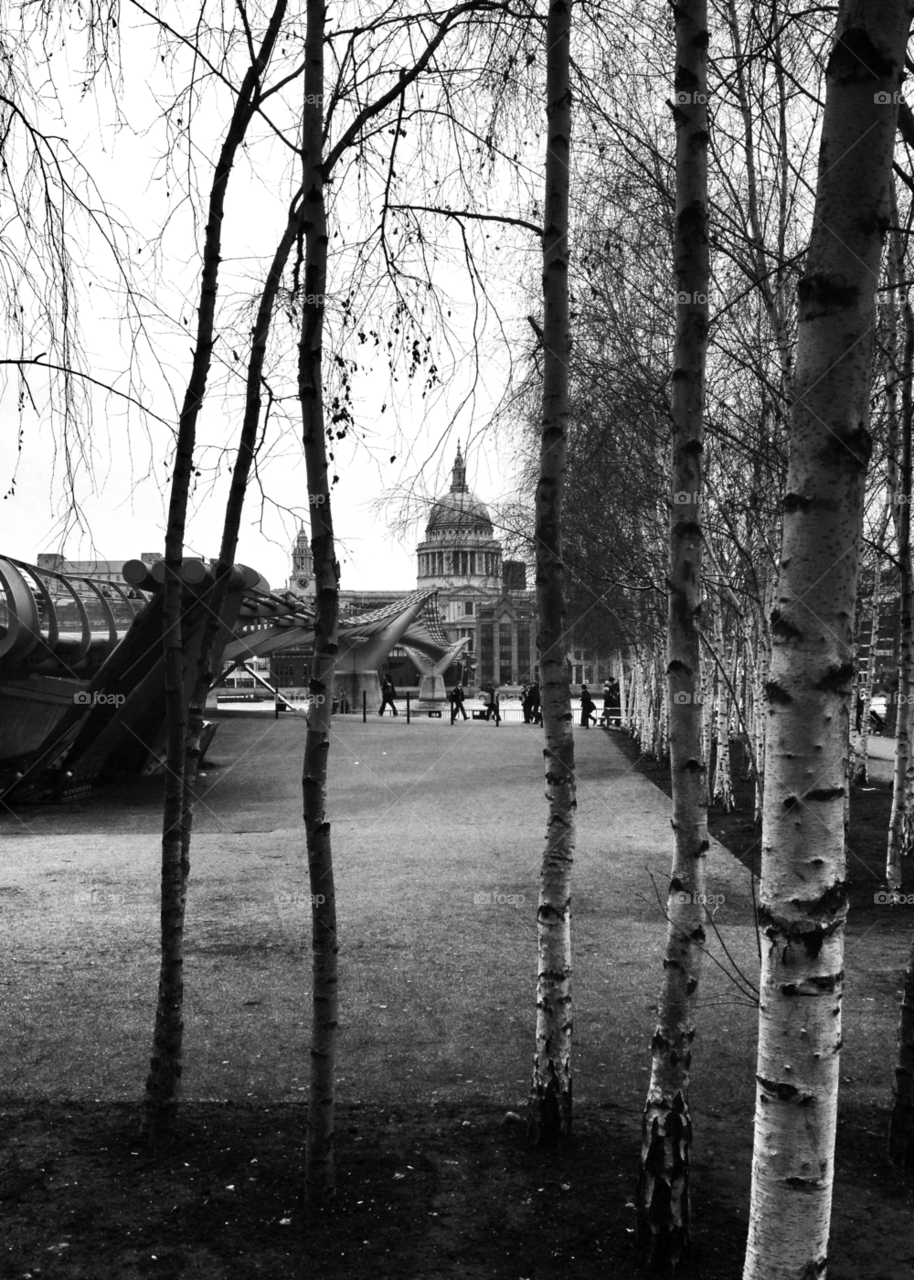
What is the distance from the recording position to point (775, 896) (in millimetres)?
3086

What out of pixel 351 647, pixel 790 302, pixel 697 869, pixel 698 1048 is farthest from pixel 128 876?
pixel 351 647

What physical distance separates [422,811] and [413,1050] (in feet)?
41.7

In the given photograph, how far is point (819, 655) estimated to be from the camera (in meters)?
3.00

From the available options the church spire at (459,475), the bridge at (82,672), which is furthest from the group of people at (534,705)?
the church spire at (459,475)

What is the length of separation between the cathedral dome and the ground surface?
10.8ft

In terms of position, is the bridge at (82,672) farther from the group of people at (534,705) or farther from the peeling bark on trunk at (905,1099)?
the group of people at (534,705)

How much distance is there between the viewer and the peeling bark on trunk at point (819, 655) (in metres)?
2.95

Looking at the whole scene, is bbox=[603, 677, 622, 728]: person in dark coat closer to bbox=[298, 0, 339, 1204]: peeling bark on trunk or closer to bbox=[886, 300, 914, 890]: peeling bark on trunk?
bbox=[886, 300, 914, 890]: peeling bark on trunk

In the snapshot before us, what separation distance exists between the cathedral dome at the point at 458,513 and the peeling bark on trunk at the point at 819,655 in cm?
342

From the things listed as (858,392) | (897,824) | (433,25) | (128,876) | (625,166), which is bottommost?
(128,876)

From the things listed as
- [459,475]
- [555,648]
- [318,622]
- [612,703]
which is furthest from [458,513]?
[612,703]

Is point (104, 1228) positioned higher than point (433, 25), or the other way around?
point (433, 25)

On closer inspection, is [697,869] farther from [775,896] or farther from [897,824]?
[897,824]

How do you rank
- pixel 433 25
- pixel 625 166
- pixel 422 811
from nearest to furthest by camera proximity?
pixel 433 25 < pixel 625 166 < pixel 422 811
